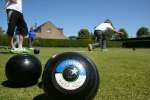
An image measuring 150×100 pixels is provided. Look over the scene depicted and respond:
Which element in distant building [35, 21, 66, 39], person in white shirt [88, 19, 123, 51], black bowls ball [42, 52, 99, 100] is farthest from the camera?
distant building [35, 21, 66, 39]

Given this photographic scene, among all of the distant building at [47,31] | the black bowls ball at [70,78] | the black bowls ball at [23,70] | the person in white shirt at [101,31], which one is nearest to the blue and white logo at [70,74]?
the black bowls ball at [70,78]

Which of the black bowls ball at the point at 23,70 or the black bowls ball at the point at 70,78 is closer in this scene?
the black bowls ball at the point at 70,78

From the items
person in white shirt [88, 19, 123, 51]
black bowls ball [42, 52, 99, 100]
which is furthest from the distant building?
black bowls ball [42, 52, 99, 100]

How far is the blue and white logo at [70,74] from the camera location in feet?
10.1

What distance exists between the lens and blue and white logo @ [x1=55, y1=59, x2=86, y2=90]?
121 inches

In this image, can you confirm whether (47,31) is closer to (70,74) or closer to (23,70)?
(23,70)

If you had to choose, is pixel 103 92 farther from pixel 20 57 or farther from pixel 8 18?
pixel 8 18

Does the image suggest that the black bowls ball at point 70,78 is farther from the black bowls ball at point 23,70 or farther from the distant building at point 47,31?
the distant building at point 47,31

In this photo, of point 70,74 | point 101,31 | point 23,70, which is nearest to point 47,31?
point 101,31

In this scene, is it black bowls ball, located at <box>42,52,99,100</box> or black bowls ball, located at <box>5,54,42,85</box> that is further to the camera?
black bowls ball, located at <box>5,54,42,85</box>

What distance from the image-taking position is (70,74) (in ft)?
10.3

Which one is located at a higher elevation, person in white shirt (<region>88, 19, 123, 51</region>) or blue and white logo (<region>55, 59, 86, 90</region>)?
person in white shirt (<region>88, 19, 123, 51</region>)

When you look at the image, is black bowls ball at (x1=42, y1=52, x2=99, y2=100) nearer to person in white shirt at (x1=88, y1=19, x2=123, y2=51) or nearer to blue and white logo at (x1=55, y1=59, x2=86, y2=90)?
blue and white logo at (x1=55, y1=59, x2=86, y2=90)

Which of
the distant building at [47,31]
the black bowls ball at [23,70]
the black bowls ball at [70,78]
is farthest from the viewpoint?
the distant building at [47,31]
